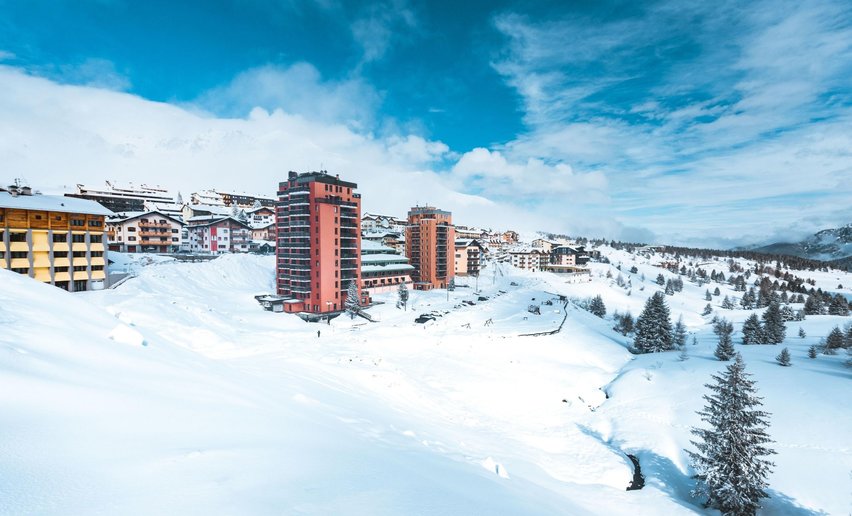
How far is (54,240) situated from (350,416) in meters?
46.6

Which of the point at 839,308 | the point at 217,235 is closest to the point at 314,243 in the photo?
the point at 217,235

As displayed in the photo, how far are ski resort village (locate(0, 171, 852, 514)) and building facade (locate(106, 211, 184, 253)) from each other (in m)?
22.5

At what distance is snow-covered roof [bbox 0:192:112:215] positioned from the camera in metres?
37.3

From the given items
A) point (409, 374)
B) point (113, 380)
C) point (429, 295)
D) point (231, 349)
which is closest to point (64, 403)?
point (113, 380)

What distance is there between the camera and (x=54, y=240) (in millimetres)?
40469

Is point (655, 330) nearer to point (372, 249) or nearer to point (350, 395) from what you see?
point (350, 395)

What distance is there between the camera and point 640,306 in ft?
343

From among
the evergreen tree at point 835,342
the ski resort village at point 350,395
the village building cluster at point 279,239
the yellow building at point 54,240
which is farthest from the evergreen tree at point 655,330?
the yellow building at point 54,240

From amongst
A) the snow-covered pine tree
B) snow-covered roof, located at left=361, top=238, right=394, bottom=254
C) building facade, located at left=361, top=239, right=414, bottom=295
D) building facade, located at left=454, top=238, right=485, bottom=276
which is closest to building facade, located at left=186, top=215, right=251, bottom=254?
snow-covered roof, located at left=361, top=238, right=394, bottom=254

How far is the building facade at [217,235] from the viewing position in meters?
90.8

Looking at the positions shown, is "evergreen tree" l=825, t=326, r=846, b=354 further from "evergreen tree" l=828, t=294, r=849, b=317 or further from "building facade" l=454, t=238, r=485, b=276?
"building facade" l=454, t=238, r=485, b=276

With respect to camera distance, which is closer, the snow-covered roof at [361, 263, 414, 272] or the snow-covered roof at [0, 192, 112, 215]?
the snow-covered roof at [0, 192, 112, 215]

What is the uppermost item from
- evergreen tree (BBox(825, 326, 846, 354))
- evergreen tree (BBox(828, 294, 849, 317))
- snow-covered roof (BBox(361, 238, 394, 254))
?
snow-covered roof (BBox(361, 238, 394, 254))

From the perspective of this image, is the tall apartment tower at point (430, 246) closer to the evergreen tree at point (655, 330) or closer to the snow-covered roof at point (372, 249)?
the snow-covered roof at point (372, 249)
